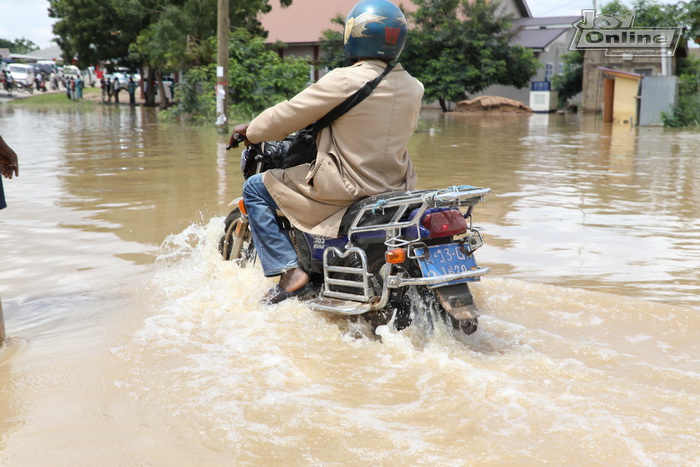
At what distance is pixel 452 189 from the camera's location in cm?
374

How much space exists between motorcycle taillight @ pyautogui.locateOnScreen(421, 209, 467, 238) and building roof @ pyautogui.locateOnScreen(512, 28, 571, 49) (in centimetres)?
3615

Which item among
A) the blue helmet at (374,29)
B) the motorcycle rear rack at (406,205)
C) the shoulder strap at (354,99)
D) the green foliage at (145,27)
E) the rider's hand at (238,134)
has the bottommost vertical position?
the motorcycle rear rack at (406,205)

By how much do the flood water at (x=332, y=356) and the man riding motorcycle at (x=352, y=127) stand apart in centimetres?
68

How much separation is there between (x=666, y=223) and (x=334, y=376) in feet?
16.6

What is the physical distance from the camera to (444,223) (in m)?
3.79

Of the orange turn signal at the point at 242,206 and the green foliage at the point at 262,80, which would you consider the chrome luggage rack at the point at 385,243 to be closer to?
the orange turn signal at the point at 242,206

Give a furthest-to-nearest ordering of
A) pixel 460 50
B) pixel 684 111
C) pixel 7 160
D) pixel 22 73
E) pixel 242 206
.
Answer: pixel 22 73 → pixel 460 50 → pixel 684 111 → pixel 242 206 → pixel 7 160

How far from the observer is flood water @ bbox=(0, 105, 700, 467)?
2.93m

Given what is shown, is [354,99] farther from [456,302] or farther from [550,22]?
[550,22]

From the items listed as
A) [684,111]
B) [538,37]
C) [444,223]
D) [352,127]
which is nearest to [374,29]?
[352,127]

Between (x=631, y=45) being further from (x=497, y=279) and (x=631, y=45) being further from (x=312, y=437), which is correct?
(x=312, y=437)

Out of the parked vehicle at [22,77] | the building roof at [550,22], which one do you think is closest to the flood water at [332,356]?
the building roof at [550,22]

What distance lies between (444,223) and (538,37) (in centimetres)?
3946

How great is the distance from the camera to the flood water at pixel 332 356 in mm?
2928
